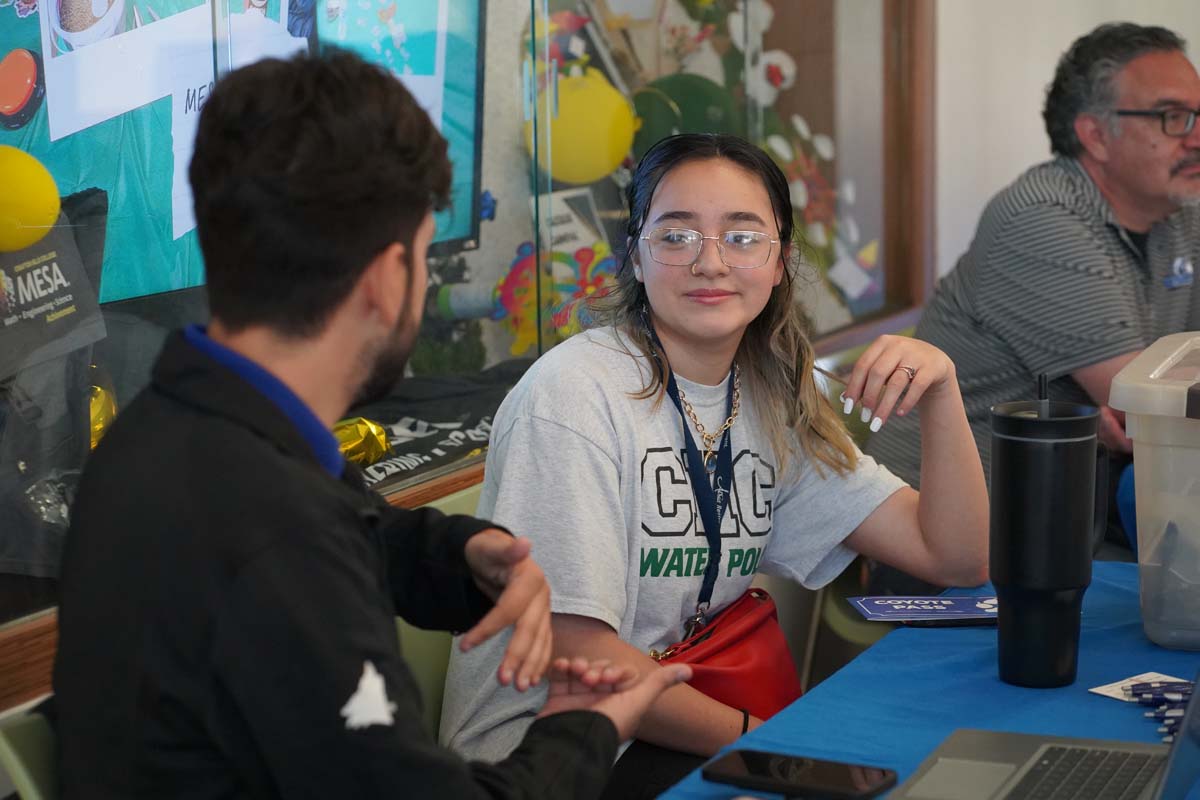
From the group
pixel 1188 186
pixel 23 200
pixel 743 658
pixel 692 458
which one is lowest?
pixel 743 658

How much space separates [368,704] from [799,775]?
45 cm

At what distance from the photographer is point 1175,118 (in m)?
3.09

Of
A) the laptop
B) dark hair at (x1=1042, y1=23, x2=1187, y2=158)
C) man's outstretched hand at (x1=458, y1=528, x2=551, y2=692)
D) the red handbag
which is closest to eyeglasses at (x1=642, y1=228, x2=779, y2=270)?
the red handbag

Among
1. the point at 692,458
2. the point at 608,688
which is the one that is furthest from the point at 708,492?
the point at 608,688

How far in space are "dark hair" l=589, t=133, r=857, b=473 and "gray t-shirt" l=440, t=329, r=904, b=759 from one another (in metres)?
0.03

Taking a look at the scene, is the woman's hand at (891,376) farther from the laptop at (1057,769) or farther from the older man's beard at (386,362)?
the older man's beard at (386,362)

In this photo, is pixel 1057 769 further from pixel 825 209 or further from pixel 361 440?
pixel 825 209

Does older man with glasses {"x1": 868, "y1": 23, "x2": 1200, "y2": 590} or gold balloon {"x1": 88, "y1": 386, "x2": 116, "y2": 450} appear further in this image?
older man with glasses {"x1": 868, "y1": 23, "x2": 1200, "y2": 590}

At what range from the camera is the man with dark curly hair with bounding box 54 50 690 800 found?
0.92m

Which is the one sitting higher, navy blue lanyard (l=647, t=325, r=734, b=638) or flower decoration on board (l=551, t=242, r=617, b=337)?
flower decoration on board (l=551, t=242, r=617, b=337)

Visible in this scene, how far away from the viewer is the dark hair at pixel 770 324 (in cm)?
193

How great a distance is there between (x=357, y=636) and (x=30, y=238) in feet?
3.82

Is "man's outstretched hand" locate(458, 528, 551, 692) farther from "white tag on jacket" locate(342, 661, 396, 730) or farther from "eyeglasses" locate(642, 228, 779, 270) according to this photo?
"eyeglasses" locate(642, 228, 779, 270)

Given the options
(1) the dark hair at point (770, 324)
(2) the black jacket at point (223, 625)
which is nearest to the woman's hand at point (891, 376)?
(1) the dark hair at point (770, 324)
